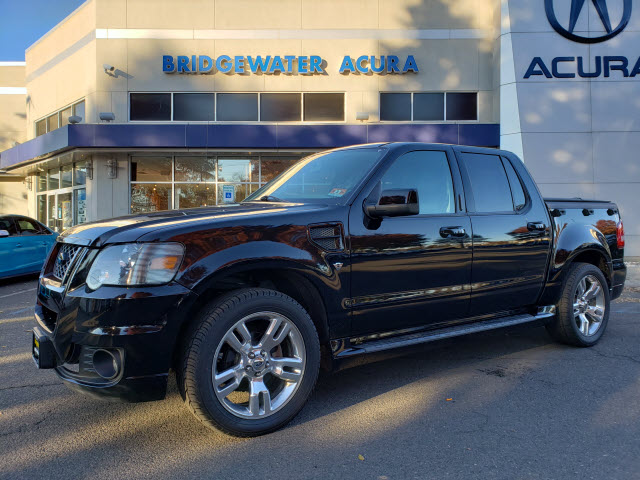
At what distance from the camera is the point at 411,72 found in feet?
58.9

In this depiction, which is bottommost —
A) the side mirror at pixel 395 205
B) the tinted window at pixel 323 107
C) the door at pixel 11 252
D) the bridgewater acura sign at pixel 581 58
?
the door at pixel 11 252

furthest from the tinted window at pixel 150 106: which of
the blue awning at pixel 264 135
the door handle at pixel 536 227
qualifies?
the door handle at pixel 536 227

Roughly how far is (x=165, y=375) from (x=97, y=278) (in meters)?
0.64

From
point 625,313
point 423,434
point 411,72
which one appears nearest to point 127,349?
point 423,434

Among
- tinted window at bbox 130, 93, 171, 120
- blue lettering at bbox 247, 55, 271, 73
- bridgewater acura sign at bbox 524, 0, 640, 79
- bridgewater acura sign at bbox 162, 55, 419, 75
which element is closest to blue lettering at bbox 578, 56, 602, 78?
bridgewater acura sign at bbox 524, 0, 640, 79

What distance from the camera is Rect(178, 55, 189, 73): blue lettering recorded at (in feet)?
58.5

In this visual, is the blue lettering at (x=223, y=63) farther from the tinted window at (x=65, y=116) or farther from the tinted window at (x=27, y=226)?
the tinted window at (x=27, y=226)

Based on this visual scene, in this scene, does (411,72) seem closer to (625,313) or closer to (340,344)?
(625,313)

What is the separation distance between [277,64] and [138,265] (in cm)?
1632

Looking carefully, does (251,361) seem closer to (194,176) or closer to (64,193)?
(194,176)

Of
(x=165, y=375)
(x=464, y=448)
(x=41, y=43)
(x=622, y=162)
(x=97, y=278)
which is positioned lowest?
(x=464, y=448)

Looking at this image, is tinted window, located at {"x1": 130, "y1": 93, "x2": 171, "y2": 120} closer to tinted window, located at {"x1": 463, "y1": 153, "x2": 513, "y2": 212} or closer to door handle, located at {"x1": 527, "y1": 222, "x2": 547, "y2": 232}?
tinted window, located at {"x1": 463, "y1": 153, "x2": 513, "y2": 212}

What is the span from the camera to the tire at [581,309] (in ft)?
15.9

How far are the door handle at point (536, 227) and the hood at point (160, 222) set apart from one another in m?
2.01
